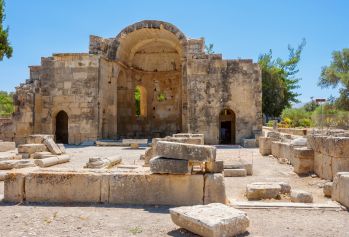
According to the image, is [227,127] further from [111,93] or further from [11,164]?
[11,164]

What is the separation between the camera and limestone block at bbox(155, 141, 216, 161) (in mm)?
5840

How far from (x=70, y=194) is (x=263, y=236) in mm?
3472

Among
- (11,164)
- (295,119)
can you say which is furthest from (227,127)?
(11,164)

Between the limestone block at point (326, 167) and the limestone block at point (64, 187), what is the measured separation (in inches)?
210

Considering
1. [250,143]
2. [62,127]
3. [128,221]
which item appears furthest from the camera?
[62,127]

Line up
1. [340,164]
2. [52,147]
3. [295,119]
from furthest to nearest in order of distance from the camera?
[295,119] < [52,147] < [340,164]

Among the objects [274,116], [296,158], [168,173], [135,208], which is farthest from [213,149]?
[274,116]

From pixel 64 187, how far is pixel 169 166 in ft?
6.39

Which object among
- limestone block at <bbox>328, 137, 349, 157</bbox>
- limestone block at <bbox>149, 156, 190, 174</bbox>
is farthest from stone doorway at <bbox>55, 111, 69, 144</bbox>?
limestone block at <bbox>328, 137, 349, 157</bbox>

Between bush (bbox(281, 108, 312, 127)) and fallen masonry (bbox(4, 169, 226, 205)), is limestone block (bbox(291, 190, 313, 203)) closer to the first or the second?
fallen masonry (bbox(4, 169, 226, 205))

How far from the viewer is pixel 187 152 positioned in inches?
231

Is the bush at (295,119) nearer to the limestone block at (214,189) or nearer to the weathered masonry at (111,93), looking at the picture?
the weathered masonry at (111,93)

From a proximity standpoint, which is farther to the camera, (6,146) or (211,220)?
(6,146)

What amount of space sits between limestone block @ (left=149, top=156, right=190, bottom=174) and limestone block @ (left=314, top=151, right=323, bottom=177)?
446 cm
